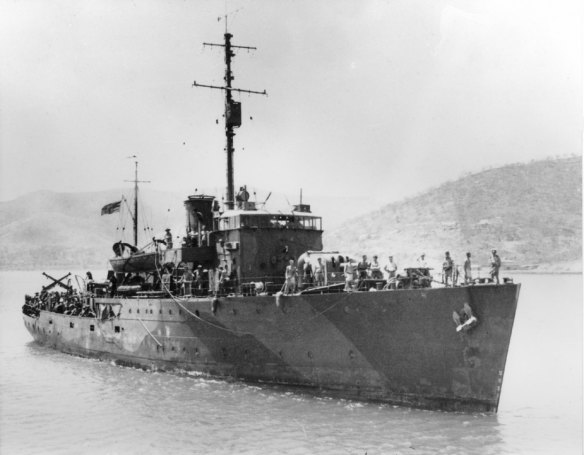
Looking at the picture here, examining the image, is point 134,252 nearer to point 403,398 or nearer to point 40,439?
point 40,439

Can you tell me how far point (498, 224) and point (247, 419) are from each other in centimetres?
→ 4892

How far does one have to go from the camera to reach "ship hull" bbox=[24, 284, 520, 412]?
44.0ft

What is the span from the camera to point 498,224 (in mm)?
57688

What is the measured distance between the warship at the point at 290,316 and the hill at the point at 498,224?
35.6 m

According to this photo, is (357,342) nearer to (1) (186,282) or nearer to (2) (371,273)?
(2) (371,273)

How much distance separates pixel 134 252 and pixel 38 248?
88.3 metres

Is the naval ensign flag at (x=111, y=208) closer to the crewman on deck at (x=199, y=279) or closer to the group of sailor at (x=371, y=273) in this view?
the crewman on deck at (x=199, y=279)

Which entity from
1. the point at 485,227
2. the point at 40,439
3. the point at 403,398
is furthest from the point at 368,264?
the point at 485,227

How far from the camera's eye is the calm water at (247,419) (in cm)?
1207

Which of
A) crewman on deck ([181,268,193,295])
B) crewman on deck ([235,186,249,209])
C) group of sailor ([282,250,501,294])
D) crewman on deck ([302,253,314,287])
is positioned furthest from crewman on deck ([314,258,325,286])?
crewman on deck ([181,268,193,295])

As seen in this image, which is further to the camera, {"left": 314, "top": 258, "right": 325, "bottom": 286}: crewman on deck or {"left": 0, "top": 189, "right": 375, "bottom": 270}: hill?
{"left": 0, "top": 189, "right": 375, "bottom": 270}: hill

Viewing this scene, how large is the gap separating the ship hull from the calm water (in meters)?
0.45

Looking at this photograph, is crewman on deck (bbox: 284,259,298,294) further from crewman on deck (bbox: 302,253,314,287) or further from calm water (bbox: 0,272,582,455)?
calm water (bbox: 0,272,582,455)

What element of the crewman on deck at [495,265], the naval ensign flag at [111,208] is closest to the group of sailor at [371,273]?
the crewman on deck at [495,265]
